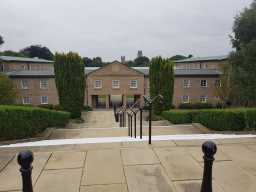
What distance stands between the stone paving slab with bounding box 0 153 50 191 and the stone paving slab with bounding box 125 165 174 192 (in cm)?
150

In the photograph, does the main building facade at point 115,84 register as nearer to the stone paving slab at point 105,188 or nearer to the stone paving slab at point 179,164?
the stone paving slab at point 179,164

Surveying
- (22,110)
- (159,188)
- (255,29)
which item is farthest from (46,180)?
(255,29)

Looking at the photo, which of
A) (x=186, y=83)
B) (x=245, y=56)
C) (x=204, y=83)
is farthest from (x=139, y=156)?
(x=204, y=83)

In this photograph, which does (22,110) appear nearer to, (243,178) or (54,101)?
(243,178)

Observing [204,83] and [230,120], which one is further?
[204,83]


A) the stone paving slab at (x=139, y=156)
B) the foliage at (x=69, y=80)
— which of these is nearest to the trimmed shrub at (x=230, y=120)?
the stone paving slab at (x=139, y=156)

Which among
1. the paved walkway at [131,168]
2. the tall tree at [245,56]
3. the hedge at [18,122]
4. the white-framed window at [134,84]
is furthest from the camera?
the white-framed window at [134,84]

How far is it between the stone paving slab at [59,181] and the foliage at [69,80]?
19.7 metres

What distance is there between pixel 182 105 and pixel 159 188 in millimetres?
31588

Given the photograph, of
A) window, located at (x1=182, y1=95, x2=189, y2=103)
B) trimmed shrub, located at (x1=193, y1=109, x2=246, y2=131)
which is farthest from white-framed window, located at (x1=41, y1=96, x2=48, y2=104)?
trimmed shrub, located at (x1=193, y1=109, x2=246, y2=131)

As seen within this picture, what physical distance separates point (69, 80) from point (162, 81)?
9.86 m

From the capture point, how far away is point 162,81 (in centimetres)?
2467

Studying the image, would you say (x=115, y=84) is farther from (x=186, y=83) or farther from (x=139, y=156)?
(x=139, y=156)

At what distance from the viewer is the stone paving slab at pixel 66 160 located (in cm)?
404
